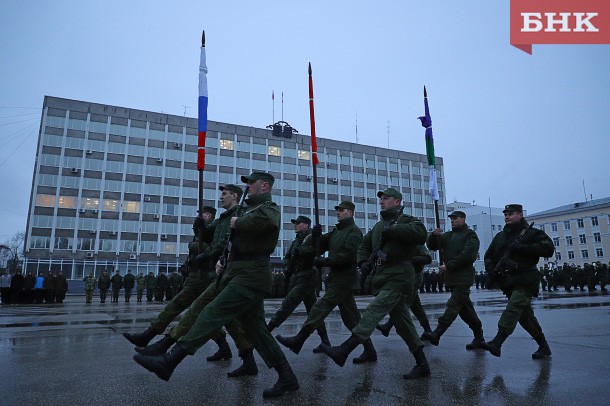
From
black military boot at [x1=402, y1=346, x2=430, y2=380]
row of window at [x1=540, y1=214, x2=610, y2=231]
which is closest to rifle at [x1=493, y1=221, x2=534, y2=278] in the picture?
black military boot at [x1=402, y1=346, x2=430, y2=380]

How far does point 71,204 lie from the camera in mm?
50344

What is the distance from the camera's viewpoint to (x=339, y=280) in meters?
5.67

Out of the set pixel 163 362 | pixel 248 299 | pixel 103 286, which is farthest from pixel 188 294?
pixel 103 286

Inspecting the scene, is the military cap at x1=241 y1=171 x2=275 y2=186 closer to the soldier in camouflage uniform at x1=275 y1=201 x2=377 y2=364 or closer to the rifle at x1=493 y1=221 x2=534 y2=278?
the soldier in camouflage uniform at x1=275 y1=201 x2=377 y2=364

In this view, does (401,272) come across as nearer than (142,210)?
Yes

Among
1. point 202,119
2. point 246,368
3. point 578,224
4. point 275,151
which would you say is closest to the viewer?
point 246,368

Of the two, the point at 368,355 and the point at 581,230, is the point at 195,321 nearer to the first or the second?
the point at 368,355

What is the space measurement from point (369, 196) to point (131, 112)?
34.7 meters

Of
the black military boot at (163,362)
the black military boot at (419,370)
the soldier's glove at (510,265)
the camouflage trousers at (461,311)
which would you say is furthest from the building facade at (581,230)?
the black military boot at (163,362)

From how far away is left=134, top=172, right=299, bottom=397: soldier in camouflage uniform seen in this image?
12.0ft

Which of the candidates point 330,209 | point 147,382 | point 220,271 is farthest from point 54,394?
point 330,209

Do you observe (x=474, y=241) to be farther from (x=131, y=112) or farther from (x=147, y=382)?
(x=131, y=112)

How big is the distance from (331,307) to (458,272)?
7.13ft

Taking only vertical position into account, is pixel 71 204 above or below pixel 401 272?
above
